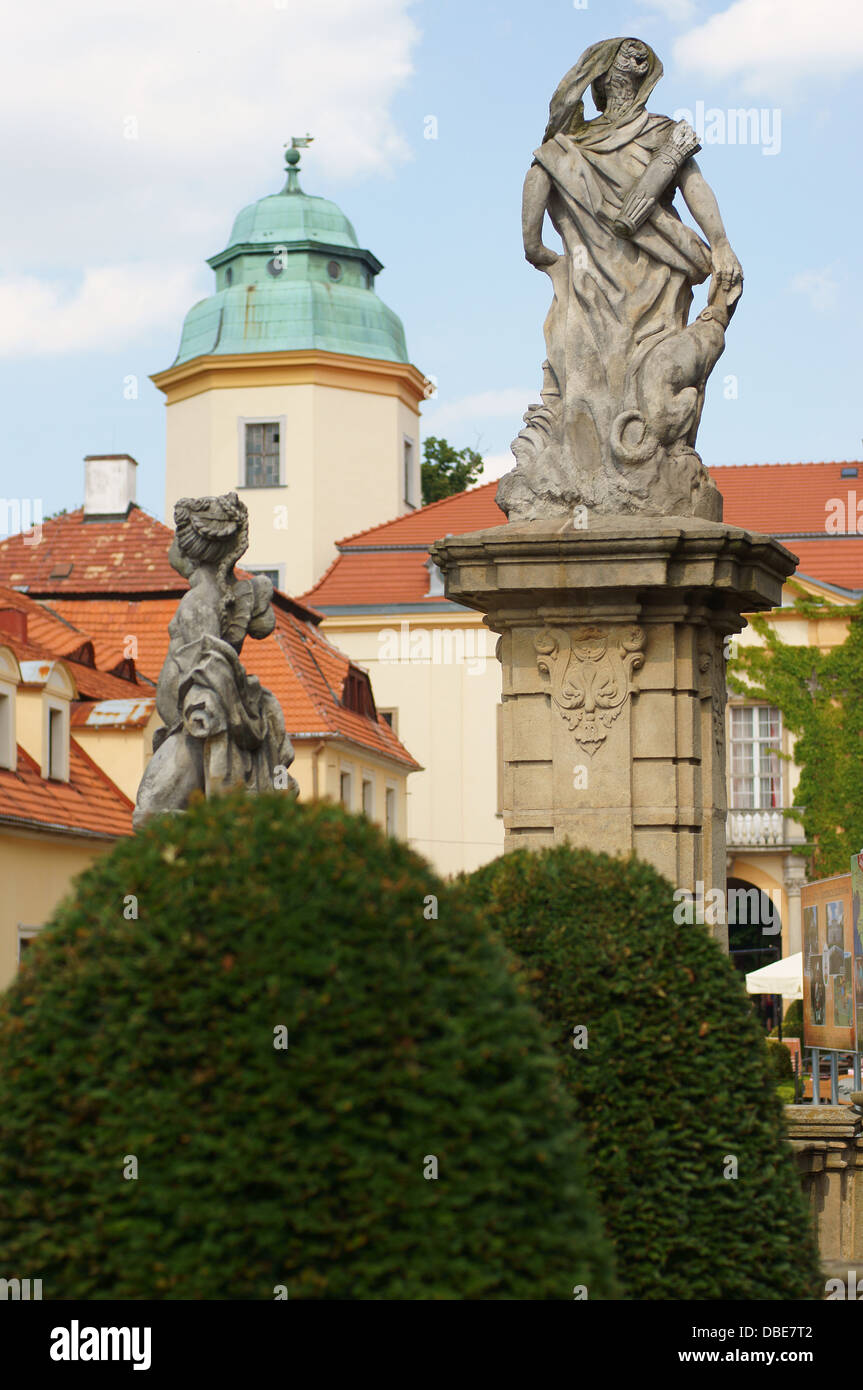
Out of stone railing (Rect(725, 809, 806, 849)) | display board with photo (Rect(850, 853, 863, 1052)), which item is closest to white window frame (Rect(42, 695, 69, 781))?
stone railing (Rect(725, 809, 806, 849))

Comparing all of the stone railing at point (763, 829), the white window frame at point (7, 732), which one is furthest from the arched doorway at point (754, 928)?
the white window frame at point (7, 732)

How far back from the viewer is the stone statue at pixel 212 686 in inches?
347

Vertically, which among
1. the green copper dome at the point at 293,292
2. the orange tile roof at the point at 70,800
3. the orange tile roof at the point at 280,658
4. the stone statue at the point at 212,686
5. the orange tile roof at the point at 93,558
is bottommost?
the stone statue at the point at 212,686

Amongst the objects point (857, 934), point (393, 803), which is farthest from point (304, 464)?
point (857, 934)

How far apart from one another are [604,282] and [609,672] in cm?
191

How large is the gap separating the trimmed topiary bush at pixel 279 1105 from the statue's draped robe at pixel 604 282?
556 centimetres

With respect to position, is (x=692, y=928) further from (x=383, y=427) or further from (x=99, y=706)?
(x=383, y=427)

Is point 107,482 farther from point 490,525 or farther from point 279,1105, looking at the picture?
point 279,1105

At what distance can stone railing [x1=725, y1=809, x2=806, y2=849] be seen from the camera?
138 feet

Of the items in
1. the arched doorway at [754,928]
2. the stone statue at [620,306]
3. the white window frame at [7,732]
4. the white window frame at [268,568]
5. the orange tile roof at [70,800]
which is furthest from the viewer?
the white window frame at [268,568]

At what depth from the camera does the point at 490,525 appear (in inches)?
1761

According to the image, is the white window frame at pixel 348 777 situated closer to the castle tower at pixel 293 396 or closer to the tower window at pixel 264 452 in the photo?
the castle tower at pixel 293 396

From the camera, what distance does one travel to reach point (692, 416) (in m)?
9.15

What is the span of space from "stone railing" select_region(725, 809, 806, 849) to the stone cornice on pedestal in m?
33.7
